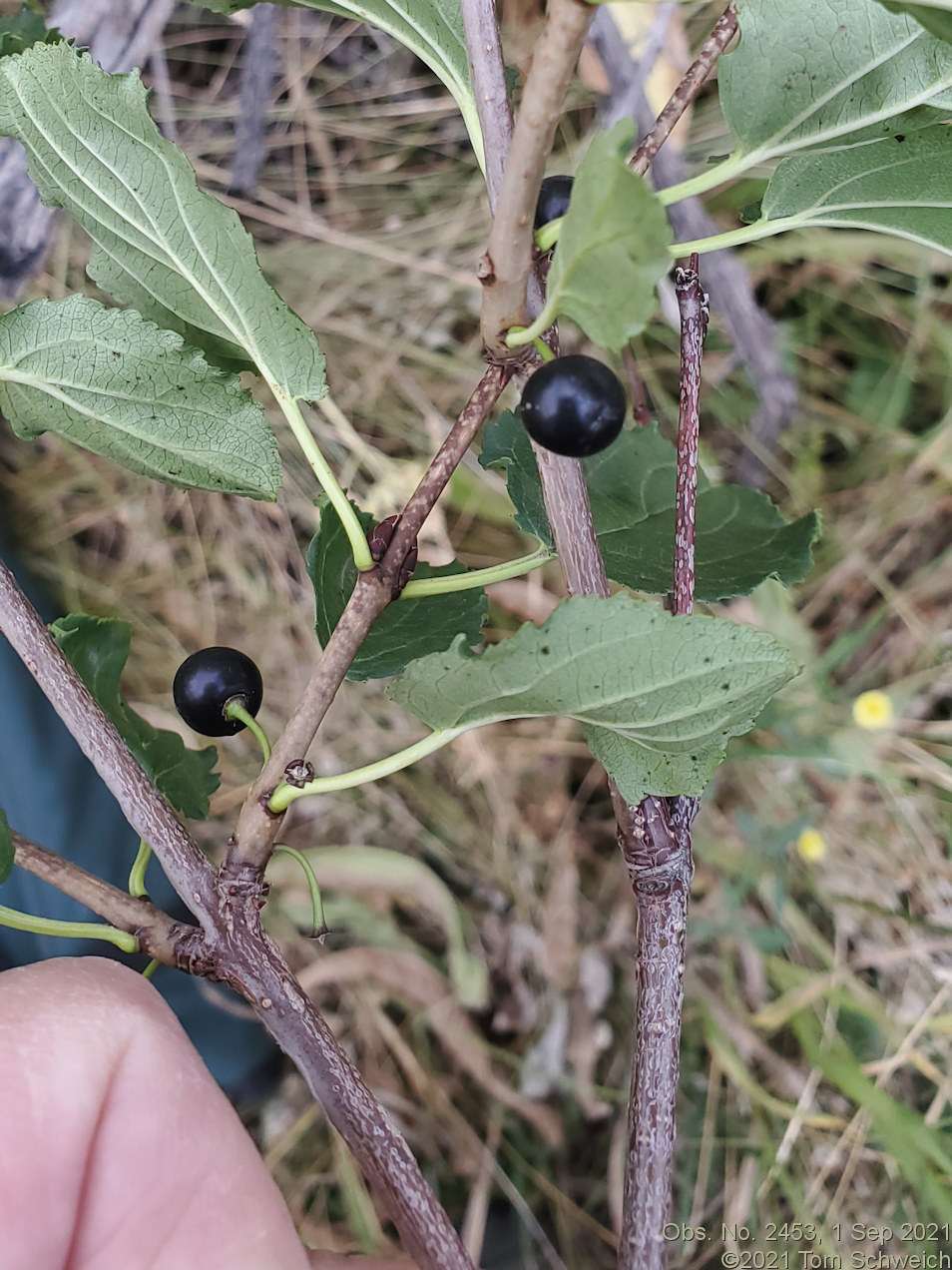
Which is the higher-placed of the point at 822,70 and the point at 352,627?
the point at 822,70

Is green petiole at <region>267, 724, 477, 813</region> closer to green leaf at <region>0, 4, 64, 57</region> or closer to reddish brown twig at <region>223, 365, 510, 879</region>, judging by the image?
reddish brown twig at <region>223, 365, 510, 879</region>

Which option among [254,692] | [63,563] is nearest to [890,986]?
[254,692]

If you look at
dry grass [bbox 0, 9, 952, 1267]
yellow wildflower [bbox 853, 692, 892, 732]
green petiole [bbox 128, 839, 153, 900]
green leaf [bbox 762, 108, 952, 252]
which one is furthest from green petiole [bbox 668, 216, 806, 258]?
yellow wildflower [bbox 853, 692, 892, 732]

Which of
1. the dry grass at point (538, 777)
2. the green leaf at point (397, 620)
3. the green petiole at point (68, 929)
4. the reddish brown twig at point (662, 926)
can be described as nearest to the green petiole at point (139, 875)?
the green petiole at point (68, 929)

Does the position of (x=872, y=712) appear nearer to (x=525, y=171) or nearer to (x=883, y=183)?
(x=883, y=183)

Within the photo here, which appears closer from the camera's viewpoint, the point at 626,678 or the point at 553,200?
the point at 626,678

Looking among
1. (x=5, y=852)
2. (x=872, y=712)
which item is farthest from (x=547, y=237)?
(x=872, y=712)

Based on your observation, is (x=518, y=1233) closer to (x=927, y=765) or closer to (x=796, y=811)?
(x=796, y=811)
